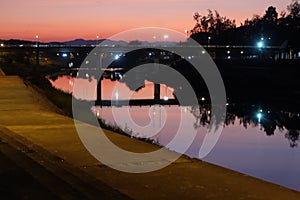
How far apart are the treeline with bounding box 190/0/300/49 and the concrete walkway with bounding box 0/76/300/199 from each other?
110570mm

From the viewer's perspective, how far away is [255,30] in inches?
6048

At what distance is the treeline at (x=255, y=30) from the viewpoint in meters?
137

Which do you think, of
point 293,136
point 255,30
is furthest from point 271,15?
point 293,136

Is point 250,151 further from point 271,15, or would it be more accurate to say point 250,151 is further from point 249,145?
point 271,15

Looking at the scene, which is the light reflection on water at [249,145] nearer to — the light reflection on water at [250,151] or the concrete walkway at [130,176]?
the light reflection on water at [250,151]

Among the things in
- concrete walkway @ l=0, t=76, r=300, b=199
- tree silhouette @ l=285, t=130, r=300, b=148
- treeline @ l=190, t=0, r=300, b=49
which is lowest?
tree silhouette @ l=285, t=130, r=300, b=148

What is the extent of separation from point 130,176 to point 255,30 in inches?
5848

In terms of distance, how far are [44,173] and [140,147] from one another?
3.28m

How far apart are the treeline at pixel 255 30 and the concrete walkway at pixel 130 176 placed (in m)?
111

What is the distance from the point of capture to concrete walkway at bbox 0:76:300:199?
325 inches

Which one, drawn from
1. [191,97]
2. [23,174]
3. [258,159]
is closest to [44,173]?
[23,174]

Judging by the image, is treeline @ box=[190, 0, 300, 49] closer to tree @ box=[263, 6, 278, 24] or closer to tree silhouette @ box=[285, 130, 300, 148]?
tree @ box=[263, 6, 278, 24]

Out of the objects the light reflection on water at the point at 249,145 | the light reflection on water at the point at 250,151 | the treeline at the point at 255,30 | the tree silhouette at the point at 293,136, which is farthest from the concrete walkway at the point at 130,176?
the treeline at the point at 255,30

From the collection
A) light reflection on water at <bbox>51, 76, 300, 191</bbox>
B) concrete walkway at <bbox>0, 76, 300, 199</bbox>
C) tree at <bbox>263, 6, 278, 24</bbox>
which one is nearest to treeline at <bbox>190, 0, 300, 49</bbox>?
tree at <bbox>263, 6, 278, 24</bbox>
